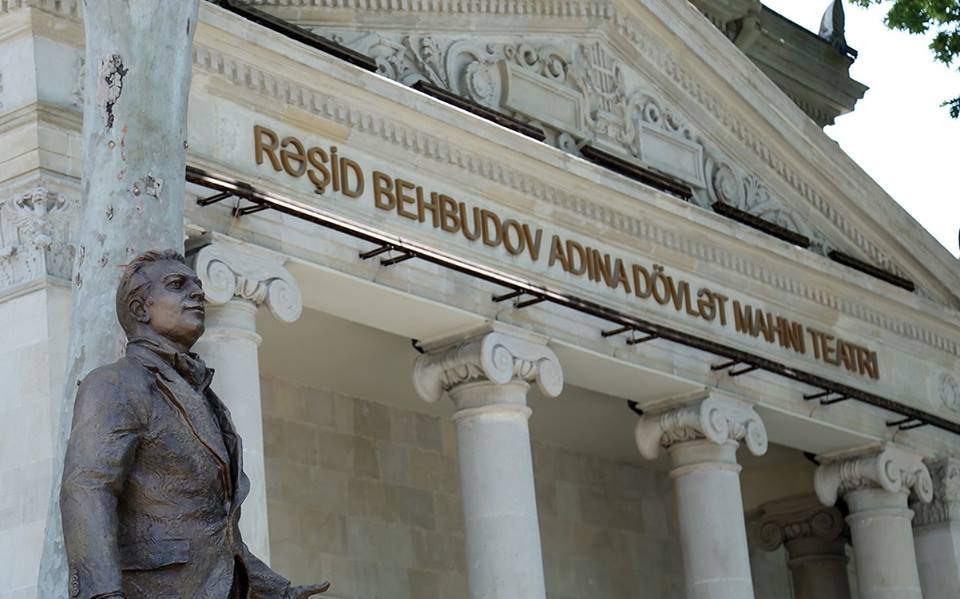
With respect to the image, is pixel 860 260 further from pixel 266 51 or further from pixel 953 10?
pixel 266 51

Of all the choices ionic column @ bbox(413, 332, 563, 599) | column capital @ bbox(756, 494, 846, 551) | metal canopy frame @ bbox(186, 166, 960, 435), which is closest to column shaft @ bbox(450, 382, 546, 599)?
ionic column @ bbox(413, 332, 563, 599)

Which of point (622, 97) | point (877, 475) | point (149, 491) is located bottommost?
point (149, 491)

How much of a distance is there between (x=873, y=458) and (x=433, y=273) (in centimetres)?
783

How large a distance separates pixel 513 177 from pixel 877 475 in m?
6.96

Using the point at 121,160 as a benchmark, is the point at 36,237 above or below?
above

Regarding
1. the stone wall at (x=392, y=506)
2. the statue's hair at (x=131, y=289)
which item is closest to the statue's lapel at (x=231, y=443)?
the statue's hair at (x=131, y=289)

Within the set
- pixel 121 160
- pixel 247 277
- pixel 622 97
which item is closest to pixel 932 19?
pixel 622 97

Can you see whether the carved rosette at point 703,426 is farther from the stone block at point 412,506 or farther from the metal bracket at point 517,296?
the stone block at point 412,506

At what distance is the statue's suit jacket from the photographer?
7.67m

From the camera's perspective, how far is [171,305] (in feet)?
27.1

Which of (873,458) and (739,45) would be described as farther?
(739,45)

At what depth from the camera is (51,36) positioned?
54.4 ft

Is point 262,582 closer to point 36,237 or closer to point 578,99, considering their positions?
point 36,237

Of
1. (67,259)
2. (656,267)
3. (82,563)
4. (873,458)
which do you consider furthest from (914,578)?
(82,563)
